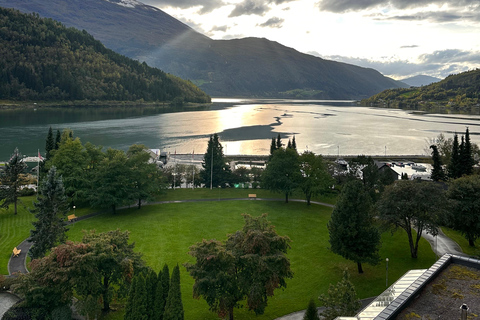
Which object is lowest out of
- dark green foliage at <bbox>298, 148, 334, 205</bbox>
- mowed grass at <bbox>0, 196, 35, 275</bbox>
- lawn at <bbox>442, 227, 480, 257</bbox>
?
mowed grass at <bbox>0, 196, 35, 275</bbox>

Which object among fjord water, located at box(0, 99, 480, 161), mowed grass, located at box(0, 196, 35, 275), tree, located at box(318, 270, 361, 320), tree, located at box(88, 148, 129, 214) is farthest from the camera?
fjord water, located at box(0, 99, 480, 161)

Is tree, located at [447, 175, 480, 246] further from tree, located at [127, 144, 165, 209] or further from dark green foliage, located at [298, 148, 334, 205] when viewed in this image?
tree, located at [127, 144, 165, 209]

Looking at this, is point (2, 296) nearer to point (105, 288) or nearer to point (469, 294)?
point (105, 288)

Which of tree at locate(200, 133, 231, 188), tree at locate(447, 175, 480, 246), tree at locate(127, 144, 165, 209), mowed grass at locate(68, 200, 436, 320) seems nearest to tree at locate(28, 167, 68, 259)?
mowed grass at locate(68, 200, 436, 320)

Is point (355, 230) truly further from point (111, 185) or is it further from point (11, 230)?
point (11, 230)

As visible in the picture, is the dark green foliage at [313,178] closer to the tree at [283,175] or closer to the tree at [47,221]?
the tree at [283,175]

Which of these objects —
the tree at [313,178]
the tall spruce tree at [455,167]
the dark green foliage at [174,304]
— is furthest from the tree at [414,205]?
→ the tall spruce tree at [455,167]
